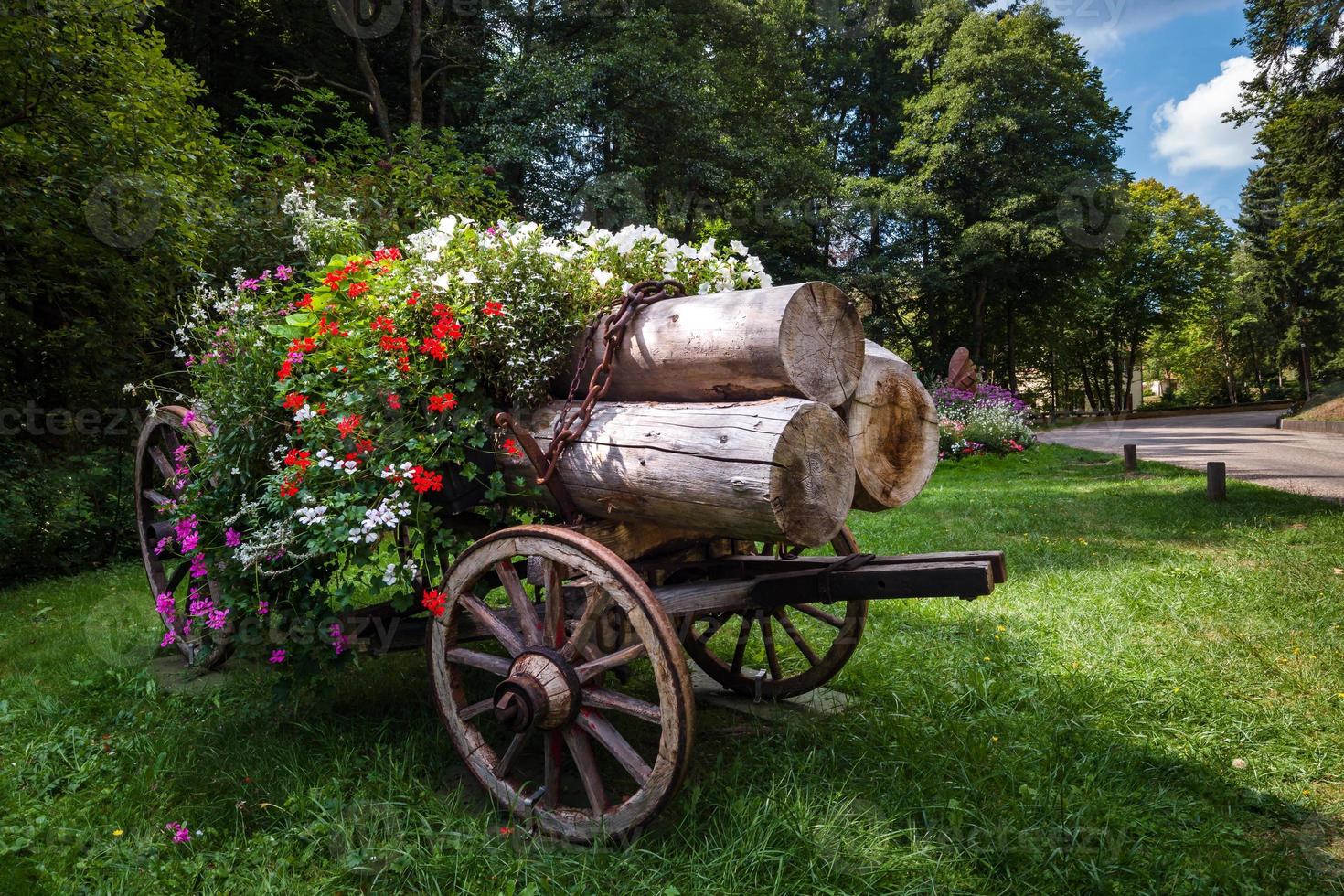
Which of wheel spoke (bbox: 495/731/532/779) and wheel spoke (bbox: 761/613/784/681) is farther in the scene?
wheel spoke (bbox: 761/613/784/681)

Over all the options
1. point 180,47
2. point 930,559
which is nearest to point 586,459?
point 930,559

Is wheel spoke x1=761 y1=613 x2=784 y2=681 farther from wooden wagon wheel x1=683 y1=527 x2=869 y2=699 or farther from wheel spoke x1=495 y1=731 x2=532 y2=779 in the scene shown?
wheel spoke x1=495 y1=731 x2=532 y2=779

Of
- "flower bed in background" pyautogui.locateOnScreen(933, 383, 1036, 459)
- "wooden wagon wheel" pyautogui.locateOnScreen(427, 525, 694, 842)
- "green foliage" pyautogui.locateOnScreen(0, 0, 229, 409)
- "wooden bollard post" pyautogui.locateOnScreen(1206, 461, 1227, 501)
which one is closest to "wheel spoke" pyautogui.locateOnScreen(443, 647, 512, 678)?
"wooden wagon wheel" pyautogui.locateOnScreen(427, 525, 694, 842)

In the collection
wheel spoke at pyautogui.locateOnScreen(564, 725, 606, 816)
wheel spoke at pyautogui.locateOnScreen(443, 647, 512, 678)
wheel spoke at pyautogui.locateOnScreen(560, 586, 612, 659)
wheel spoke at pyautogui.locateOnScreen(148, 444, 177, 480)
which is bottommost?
wheel spoke at pyautogui.locateOnScreen(564, 725, 606, 816)

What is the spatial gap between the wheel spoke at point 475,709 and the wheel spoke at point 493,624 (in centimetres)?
17

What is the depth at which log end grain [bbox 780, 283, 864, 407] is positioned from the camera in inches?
87.6

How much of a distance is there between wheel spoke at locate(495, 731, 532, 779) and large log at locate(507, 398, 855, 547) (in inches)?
28.6

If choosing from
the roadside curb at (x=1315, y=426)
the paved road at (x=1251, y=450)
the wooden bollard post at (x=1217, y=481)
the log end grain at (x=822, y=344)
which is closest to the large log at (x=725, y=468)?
the log end grain at (x=822, y=344)

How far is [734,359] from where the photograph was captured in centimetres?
228

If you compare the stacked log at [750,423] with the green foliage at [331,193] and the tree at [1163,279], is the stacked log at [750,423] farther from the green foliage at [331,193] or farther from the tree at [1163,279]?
the tree at [1163,279]

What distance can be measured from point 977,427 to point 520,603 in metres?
13.2

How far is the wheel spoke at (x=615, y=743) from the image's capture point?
2211 millimetres

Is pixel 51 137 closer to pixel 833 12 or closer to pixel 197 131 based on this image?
pixel 197 131

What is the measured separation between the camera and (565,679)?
2.30 meters
